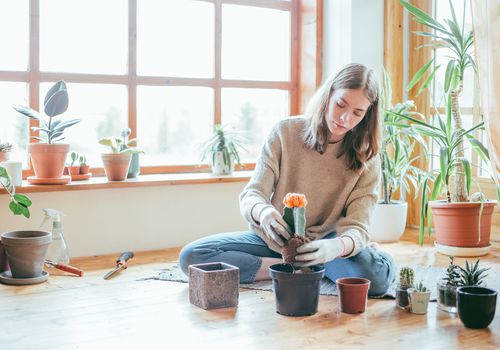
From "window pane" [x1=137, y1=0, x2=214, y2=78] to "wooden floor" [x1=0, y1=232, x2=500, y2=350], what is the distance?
1.56 meters

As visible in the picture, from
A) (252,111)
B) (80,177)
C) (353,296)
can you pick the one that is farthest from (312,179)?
(252,111)

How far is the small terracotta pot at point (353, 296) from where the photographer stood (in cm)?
239

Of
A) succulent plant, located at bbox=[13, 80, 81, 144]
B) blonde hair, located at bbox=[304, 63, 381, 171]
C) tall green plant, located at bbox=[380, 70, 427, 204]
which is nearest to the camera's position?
blonde hair, located at bbox=[304, 63, 381, 171]

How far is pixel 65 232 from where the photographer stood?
→ 3443mm

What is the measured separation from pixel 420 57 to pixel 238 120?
1.22 metres

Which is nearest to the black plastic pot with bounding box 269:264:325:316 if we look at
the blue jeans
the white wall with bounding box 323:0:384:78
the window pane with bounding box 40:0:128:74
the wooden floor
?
the wooden floor

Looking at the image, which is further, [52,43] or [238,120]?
[238,120]

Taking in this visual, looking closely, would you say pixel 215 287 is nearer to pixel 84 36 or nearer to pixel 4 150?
pixel 4 150

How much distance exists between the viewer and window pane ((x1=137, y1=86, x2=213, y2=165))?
154 inches

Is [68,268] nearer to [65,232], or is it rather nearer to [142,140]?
[65,232]

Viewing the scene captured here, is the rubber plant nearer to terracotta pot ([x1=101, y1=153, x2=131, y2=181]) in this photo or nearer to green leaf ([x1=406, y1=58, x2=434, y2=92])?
terracotta pot ([x1=101, y1=153, x2=131, y2=181])

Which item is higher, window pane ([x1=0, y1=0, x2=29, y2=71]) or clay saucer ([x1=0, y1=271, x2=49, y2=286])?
window pane ([x1=0, y1=0, x2=29, y2=71])

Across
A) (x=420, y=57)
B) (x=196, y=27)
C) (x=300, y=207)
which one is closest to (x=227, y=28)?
(x=196, y=27)

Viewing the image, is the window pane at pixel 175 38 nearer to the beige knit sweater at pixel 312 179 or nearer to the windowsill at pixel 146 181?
the windowsill at pixel 146 181
